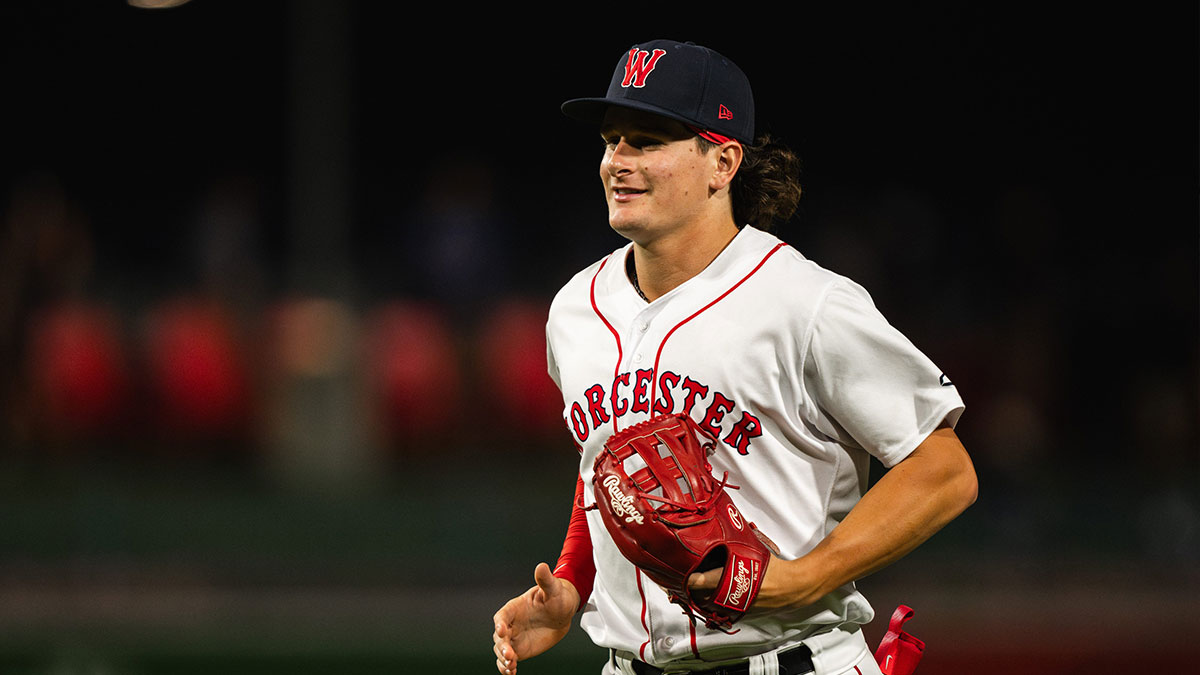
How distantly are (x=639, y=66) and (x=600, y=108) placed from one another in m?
0.15

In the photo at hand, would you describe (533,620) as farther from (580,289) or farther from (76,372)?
(76,372)

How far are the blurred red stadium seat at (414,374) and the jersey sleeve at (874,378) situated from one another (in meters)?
7.19

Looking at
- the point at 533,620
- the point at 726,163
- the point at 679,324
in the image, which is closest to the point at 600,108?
the point at 726,163

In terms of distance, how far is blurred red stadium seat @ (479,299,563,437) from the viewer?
948 cm

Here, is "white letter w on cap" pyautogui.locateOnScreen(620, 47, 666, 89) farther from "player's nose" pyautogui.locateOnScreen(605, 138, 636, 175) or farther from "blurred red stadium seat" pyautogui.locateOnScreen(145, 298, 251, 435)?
"blurred red stadium seat" pyautogui.locateOnScreen(145, 298, 251, 435)

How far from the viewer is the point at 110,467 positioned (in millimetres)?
9070

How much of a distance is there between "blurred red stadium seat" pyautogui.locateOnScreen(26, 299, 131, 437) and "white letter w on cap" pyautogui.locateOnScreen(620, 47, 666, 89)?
7.27 m

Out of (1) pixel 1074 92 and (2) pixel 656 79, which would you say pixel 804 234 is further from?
(2) pixel 656 79

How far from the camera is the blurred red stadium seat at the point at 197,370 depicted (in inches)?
370

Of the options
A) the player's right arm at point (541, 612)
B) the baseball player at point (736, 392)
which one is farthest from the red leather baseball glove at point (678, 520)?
the player's right arm at point (541, 612)

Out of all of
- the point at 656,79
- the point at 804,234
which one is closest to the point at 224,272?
the point at 804,234

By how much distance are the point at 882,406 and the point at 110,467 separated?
754cm

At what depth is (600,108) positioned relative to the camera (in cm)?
288

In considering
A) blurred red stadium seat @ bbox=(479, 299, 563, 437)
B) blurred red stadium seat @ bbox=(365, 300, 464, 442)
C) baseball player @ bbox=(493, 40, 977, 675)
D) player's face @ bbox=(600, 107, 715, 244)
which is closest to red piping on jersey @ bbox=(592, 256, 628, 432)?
baseball player @ bbox=(493, 40, 977, 675)
